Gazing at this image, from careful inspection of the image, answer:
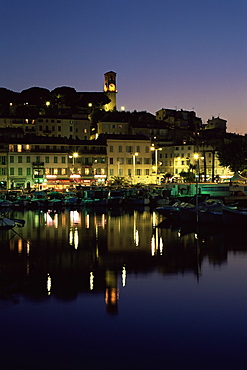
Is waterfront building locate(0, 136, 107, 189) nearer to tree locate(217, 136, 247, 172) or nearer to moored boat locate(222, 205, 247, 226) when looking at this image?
tree locate(217, 136, 247, 172)

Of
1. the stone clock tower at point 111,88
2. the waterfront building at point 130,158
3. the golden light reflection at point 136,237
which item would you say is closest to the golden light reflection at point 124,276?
the golden light reflection at point 136,237

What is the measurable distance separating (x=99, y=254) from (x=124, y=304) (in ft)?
29.7

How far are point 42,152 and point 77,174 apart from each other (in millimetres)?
7178

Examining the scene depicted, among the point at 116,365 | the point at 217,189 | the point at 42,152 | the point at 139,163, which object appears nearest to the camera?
the point at 116,365

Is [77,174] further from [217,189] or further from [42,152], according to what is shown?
[217,189]

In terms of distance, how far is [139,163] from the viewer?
8244 cm

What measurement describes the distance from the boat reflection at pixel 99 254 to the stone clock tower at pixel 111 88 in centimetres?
8608

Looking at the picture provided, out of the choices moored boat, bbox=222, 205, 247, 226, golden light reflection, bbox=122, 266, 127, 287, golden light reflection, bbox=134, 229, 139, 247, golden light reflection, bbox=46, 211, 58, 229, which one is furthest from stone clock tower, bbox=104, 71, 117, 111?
golden light reflection, bbox=122, 266, 127, 287

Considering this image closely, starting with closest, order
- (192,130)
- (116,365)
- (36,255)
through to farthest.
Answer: (116,365), (36,255), (192,130)

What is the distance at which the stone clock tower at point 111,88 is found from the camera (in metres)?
122

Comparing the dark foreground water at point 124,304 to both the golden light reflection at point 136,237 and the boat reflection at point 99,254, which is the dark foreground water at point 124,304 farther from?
the golden light reflection at point 136,237

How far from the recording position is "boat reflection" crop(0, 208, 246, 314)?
1738 cm

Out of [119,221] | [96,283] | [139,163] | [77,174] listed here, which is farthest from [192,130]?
[96,283]

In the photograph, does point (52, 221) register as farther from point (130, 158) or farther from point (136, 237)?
point (130, 158)
